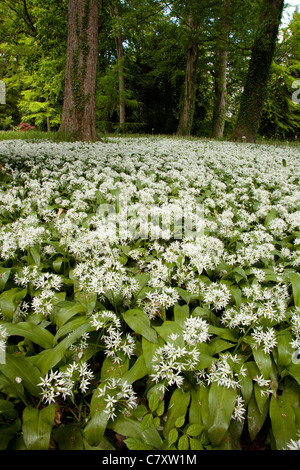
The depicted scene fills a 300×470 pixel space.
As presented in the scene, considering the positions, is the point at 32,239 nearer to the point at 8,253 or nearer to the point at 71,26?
the point at 8,253

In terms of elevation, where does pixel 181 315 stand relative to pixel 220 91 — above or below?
below

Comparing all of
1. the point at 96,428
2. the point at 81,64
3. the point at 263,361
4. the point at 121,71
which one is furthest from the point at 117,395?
the point at 121,71

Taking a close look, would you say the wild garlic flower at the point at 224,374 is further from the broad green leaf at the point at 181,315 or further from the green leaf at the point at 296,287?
the green leaf at the point at 296,287

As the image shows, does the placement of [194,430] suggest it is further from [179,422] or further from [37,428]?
[37,428]

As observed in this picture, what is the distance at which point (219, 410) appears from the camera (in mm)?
1304

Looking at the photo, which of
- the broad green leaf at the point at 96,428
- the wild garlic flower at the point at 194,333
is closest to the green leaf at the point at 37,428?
the broad green leaf at the point at 96,428

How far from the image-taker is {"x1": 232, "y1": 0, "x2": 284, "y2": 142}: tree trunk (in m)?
11.5

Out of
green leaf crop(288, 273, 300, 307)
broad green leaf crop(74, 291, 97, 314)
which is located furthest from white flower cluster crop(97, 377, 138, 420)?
green leaf crop(288, 273, 300, 307)

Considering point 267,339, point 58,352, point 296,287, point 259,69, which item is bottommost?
point 58,352

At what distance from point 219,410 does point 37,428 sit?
2.91ft

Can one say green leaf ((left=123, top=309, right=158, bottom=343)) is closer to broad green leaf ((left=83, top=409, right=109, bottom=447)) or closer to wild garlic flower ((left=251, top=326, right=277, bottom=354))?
broad green leaf ((left=83, top=409, right=109, bottom=447))

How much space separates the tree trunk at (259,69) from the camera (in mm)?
11539

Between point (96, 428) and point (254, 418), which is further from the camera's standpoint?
point (254, 418)
